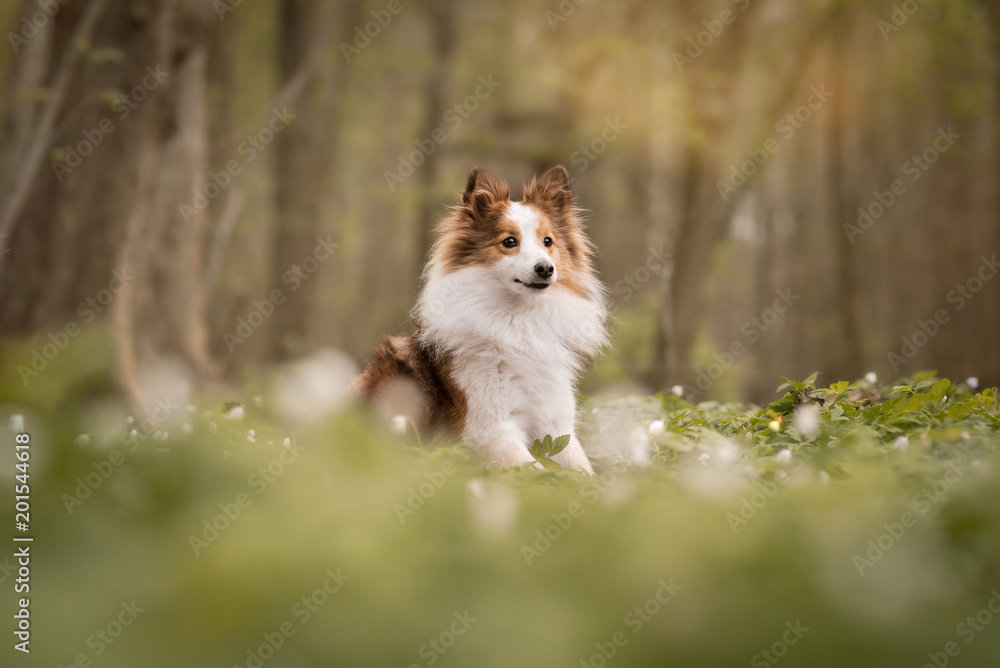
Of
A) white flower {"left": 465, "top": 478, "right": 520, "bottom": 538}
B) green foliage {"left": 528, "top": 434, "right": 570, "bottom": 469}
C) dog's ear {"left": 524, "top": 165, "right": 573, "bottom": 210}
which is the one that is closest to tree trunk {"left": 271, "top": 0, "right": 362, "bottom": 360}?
dog's ear {"left": 524, "top": 165, "right": 573, "bottom": 210}

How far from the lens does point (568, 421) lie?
493cm

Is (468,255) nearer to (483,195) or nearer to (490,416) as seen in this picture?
(483,195)

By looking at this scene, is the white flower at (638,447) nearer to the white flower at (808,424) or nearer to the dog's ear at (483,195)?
the white flower at (808,424)

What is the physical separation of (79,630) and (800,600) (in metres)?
1.06

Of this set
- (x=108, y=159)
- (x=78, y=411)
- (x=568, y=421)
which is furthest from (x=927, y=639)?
(x=108, y=159)

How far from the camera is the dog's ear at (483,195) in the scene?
530cm

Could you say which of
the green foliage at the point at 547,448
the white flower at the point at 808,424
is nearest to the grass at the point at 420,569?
the white flower at the point at 808,424

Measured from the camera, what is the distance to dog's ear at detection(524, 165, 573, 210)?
5.49 m

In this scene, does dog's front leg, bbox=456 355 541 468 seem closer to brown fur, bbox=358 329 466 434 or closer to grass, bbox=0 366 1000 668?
brown fur, bbox=358 329 466 434

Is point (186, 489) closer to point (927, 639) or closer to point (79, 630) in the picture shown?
point (79, 630)

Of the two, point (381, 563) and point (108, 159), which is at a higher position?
point (108, 159)

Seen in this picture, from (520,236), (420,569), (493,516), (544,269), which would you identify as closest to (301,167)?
(520,236)

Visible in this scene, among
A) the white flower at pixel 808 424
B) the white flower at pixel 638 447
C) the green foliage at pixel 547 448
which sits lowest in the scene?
the green foliage at pixel 547 448

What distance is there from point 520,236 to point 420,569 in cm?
394
